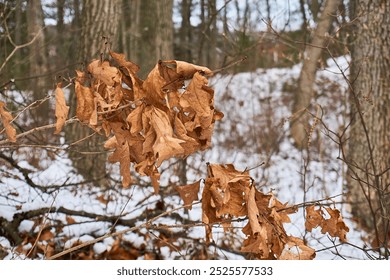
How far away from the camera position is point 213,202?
1808mm

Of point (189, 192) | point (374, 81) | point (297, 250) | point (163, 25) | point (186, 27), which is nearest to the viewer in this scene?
point (297, 250)

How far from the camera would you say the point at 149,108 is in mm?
1491

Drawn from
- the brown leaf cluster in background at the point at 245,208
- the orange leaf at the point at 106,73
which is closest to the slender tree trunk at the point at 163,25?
the brown leaf cluster in background at the point at 245,208

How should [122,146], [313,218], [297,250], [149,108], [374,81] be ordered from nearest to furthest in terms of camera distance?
[149,108] → [122,146] → [297,250] → [313,218] → [374,81]

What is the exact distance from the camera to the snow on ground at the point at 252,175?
3.53 metres

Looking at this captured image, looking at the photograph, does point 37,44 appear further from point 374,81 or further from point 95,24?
point 374,81

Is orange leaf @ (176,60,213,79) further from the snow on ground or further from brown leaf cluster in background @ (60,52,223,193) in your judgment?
the snow on ground

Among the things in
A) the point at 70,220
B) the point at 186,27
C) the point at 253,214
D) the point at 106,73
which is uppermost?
the point at 186,27

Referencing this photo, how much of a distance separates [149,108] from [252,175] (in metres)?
5.23

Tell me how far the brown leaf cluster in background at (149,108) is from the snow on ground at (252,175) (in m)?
0.35

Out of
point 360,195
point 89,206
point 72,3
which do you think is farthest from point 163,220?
point 72,3

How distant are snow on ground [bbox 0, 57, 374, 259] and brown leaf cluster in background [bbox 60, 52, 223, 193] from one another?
1.14ft

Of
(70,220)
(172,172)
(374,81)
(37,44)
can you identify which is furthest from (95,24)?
(374,81)

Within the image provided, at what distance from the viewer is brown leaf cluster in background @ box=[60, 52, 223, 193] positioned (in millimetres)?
1470
